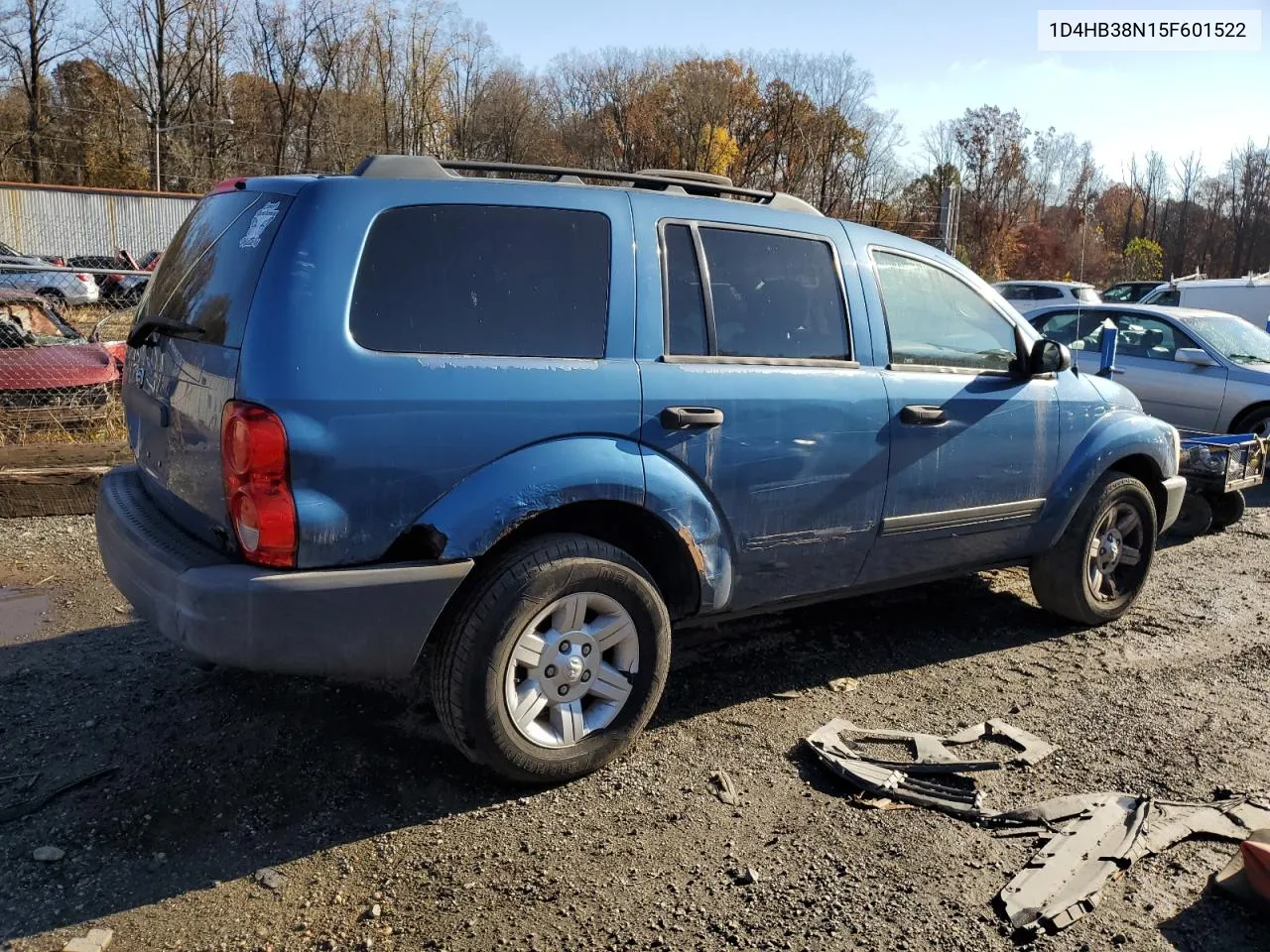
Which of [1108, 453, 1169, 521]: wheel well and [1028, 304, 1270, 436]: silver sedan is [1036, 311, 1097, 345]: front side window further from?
[1108, 453, 1169, 521]: wheel well

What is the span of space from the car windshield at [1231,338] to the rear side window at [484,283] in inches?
323

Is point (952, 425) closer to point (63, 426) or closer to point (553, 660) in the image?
point (553, 660)

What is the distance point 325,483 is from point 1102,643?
3.86 metres

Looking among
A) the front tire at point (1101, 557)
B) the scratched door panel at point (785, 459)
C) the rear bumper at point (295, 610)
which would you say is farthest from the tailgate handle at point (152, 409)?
the front tire at point (1101, 557)

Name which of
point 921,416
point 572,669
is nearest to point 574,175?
point 921,416

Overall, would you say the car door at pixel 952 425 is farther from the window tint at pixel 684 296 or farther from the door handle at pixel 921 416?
the window tint at pixel 684 296

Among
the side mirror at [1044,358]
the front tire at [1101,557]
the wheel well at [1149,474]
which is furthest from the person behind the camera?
the wheel well at [1149,474]

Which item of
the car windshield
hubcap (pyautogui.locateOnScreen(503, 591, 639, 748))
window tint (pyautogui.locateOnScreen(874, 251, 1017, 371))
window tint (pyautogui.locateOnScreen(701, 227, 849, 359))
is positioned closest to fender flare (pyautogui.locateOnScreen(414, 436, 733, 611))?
hubcap (pyautogui.locateOnScreen(503, 591, 639, 748))

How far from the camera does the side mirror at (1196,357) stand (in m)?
9.25

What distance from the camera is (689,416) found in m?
3.39

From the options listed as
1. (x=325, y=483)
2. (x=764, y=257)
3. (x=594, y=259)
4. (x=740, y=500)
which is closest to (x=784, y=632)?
(x=740, y=500)

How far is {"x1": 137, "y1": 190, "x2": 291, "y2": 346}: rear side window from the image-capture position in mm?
2998

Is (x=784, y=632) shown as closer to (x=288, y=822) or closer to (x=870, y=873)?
(x=870, y=873)

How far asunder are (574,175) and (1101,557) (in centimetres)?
327
